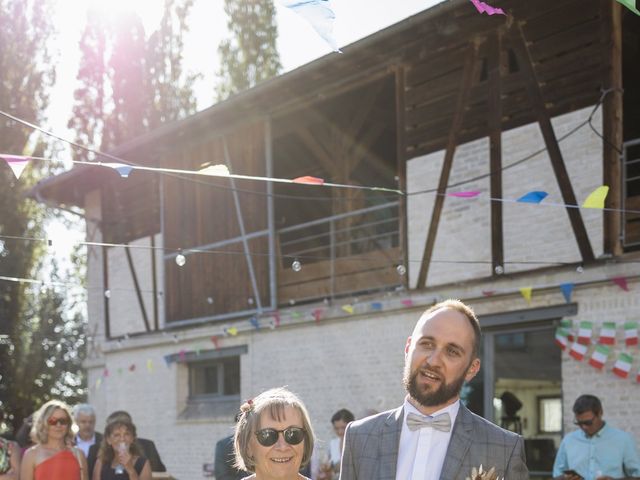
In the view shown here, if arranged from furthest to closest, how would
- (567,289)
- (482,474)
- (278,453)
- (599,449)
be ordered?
(567,289)
(599,449)
(278,453)
(482,474)

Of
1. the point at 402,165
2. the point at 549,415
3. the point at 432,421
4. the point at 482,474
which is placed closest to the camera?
the point at 482,474

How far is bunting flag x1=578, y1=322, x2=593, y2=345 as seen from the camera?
940 centimetres

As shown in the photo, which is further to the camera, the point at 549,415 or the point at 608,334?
the point at 549,415

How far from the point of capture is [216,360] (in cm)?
1502

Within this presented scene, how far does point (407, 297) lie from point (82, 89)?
15868 mm

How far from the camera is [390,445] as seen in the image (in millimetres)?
3119

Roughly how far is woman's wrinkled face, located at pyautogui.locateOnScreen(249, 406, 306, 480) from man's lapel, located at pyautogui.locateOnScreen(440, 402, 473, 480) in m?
0.90

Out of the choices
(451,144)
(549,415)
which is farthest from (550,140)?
(549,415)

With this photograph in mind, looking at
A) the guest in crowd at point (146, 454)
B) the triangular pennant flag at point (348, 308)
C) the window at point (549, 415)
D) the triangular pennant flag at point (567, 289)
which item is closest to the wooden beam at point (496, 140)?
the triangular pennant flag at point (567, 289)

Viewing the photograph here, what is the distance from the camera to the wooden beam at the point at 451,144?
1088 cm

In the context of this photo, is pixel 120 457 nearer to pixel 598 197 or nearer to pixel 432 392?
pixel 598 197

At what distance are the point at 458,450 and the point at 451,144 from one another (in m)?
8.19

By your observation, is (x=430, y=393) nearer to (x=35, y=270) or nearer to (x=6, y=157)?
(x=6, y=157)

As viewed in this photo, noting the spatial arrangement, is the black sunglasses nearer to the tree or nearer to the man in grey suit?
the man in grey suit
